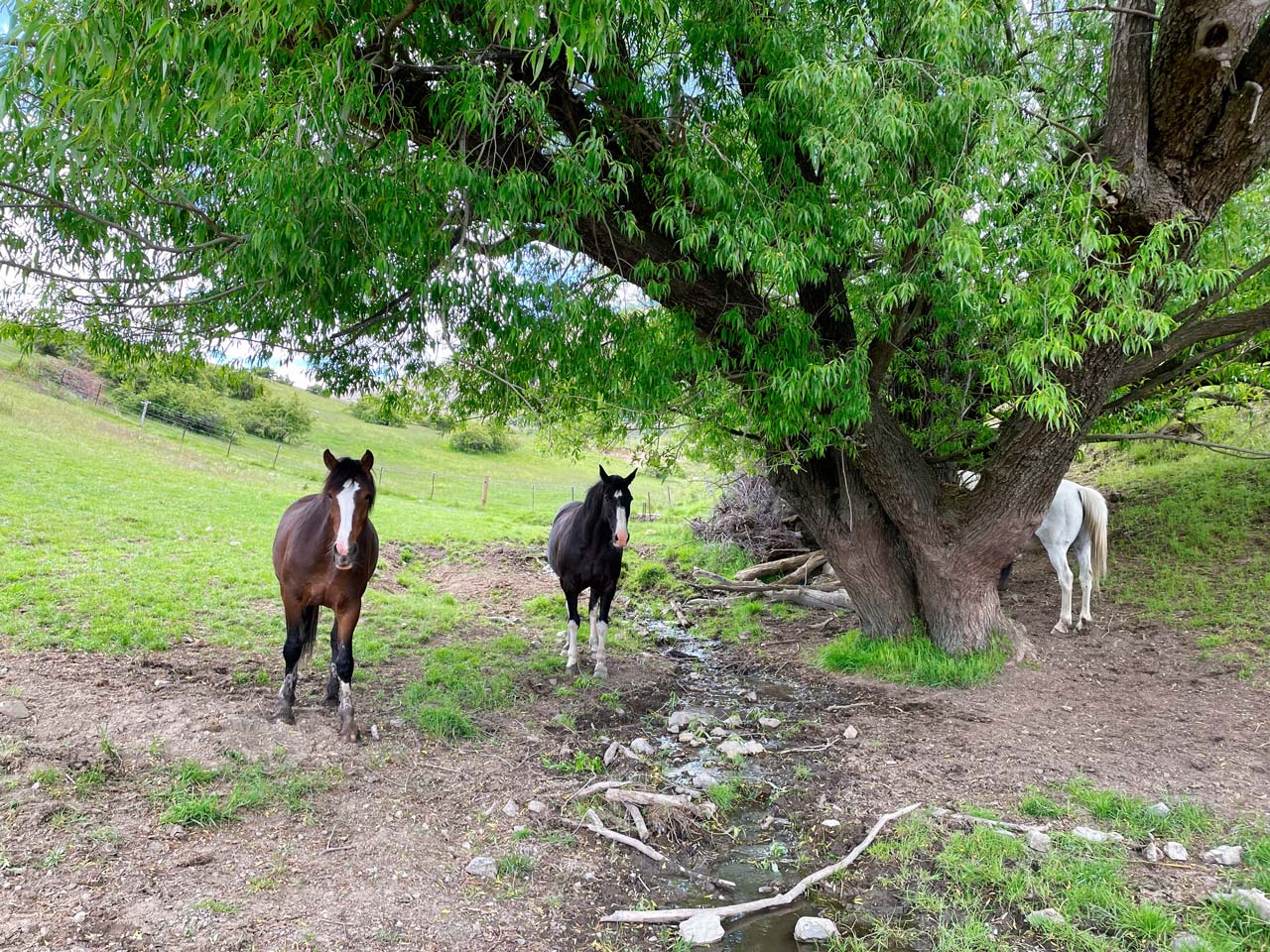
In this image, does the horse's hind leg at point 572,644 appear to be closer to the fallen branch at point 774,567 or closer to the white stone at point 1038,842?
the white stone at point 1038,842

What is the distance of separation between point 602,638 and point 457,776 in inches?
128

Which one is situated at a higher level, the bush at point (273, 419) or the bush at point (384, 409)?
the bush at point (384, 409)

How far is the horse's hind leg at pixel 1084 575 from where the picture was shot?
864 cm

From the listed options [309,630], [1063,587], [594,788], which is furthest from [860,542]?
[309,630]

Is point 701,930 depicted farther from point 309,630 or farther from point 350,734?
point 309,630

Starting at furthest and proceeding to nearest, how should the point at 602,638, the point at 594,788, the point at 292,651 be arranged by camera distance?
the point at 602,638, the point at 292,651, the point at 594,788

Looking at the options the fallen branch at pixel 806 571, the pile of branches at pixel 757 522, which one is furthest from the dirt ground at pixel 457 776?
the pile of branches at pixel 757 522

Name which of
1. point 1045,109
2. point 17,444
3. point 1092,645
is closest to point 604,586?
point 1092,645

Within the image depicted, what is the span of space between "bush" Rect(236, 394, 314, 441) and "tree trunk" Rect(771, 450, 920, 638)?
33.6m

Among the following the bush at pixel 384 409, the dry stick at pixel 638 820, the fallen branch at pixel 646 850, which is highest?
the bush at pixel 384 409

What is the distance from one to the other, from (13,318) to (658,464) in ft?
21.5

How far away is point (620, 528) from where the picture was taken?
784 centimetres

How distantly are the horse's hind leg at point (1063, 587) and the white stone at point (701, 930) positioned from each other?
6.71 m

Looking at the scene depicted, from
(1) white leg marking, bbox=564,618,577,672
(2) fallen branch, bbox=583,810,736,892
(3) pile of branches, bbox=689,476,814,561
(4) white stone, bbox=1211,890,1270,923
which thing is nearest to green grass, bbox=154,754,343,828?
(2) fallen branch, bbox=583,810,736,892
